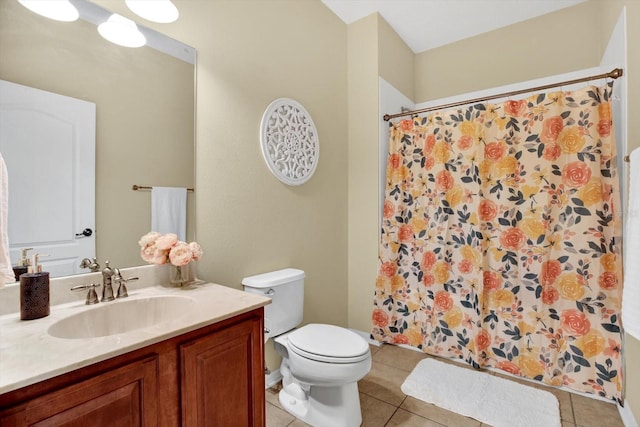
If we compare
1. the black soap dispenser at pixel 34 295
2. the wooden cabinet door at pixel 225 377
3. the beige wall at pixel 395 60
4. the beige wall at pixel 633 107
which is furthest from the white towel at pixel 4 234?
the beige wall at pixel 633 107

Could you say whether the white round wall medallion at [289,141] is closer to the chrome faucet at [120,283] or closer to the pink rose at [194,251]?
the pink rose at [194,251]

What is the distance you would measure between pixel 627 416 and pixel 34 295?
2.76 metres

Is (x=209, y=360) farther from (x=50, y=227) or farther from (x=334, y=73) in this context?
(x=334, y=73)

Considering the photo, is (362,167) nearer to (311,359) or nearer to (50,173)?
(311,359)

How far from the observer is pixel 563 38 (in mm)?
2471

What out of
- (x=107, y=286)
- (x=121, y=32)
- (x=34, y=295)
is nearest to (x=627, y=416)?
(x=107, y=286)

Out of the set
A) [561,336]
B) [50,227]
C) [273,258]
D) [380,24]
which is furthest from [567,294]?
[50,227]

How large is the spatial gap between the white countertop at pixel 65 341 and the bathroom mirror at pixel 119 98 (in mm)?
261

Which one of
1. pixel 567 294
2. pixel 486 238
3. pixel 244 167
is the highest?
pixel 244 167

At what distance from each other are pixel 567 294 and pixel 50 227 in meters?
2.71

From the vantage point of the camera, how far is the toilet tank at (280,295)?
172cm

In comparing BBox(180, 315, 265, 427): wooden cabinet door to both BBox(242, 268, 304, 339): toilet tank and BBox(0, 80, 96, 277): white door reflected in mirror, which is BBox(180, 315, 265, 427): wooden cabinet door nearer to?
BBox(242, 268, 304, 339): toilet tank

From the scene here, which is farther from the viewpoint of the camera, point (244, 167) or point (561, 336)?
point (561, 336)

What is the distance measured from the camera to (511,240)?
2.11m
